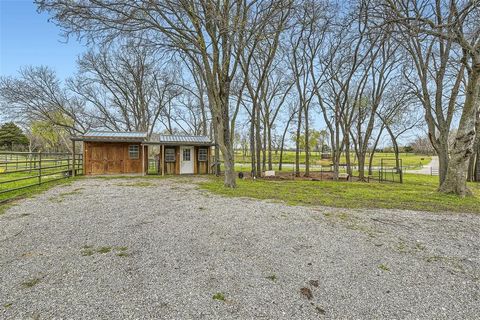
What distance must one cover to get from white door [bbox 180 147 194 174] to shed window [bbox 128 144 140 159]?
280cm

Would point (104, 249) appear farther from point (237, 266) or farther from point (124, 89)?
point (124, 89)

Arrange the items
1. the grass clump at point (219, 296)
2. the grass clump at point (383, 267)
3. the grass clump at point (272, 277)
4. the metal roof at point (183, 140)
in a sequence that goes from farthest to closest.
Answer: the metal roof at point (183, 140)
the grass clump at point (383, 267)
the grass clump at point (272, 277)
the grass clump at point (219, 296)

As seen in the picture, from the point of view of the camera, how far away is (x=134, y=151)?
50.1 feet

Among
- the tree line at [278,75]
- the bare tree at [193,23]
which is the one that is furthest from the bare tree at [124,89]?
the bare tree at [193,23]

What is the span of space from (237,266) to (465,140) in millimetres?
8456

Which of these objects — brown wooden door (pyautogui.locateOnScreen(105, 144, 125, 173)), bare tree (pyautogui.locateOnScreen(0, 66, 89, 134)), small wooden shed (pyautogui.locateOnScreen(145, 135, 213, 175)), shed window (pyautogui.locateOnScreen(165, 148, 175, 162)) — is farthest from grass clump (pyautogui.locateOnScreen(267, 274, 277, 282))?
bare tree (pyautogui.locateOnScreen(0, 66, 89, 134))

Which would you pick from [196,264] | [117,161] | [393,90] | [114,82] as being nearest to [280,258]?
[196,264]

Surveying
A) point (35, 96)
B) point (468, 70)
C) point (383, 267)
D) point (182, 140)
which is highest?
point (35, 96)

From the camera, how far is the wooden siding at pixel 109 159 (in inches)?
563

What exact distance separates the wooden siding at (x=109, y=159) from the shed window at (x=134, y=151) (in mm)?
122

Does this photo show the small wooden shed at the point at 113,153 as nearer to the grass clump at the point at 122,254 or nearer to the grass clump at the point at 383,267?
the grass clump at the point at 122,254

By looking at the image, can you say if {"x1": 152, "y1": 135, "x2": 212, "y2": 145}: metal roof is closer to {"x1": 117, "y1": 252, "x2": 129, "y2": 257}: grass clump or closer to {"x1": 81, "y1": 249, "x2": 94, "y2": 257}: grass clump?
{"x1": 81, "y1": 249, "x2": 94, "y2": 257}: grass clump

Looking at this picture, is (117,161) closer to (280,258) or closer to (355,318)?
(280,258)

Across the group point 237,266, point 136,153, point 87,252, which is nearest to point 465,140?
point 237,266
